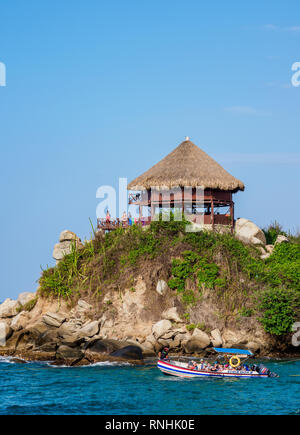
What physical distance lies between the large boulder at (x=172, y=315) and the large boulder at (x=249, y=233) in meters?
7.76

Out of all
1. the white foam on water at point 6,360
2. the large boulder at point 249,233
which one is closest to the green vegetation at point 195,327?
the large boulder at point 249,233

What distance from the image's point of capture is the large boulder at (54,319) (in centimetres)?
3484

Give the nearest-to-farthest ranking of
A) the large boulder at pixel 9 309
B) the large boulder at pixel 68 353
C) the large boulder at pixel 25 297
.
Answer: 1. the large boulder at pixel 68 353
2. the large boulder at pixel 9 309
3. the large boulder at pixel 25 297

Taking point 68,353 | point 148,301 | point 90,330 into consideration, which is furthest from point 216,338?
point 68,353

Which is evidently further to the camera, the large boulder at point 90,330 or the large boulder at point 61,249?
the large boulder at point 61,249

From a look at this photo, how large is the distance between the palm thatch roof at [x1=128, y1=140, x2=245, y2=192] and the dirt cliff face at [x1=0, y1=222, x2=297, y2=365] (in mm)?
3259

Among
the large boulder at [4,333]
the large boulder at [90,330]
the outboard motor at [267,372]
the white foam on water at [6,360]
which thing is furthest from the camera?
the large boulder at [4,333]

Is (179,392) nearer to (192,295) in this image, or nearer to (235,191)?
(192,295)

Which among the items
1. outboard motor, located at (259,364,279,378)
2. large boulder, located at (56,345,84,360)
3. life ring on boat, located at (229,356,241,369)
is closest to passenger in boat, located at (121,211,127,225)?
large boulder, located at (56,345,84,360)

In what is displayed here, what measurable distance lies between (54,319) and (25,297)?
6.14 metres

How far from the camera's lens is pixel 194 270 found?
3491 cm

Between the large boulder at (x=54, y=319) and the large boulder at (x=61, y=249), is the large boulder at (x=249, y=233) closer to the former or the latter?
the large boulder at (x=61, y=249)

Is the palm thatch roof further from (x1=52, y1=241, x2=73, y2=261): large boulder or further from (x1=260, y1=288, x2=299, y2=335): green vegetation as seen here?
(x1=260, y1=288, x2=299, y2=335): green vegetation
